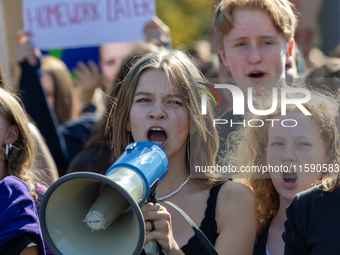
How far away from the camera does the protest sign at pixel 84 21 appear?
4.39 m

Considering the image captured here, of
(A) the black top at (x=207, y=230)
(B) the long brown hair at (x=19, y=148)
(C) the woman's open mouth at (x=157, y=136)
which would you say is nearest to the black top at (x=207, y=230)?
(A) the black top at (x=207, y=230)

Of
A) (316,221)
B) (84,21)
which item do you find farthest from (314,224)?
(84,21)

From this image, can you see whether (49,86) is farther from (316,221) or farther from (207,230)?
(316,221)

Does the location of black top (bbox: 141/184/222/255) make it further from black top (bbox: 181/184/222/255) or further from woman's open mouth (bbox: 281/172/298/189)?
woman's open mouth (bbox: 281/172/298/189)

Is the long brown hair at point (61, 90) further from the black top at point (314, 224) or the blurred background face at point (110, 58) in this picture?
the black top at point (314, 224)

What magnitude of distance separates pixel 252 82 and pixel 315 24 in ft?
12.1

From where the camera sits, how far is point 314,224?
164 centimetres

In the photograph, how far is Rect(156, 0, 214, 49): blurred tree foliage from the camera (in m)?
21.3

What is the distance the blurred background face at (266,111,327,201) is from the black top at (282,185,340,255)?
0.76 ft

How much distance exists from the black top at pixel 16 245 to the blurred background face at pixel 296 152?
106 centimetres

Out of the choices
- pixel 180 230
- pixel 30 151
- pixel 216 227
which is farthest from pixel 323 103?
pixel 30 151

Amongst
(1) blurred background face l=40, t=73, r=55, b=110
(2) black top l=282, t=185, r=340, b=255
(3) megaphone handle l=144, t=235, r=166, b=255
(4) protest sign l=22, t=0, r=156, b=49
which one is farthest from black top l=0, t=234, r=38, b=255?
(4) protest sign l=22, t=0, r=156, b=49

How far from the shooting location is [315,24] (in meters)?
5.76

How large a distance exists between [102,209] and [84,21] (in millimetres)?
3363
